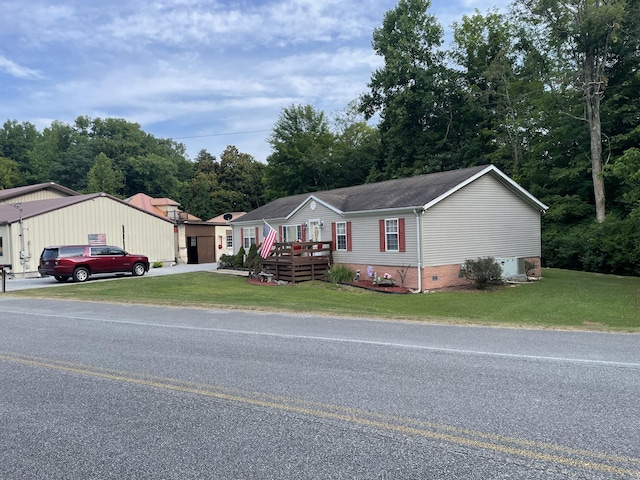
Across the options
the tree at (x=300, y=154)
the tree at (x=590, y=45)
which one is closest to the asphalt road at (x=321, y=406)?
the tree at (x=590, y=45)

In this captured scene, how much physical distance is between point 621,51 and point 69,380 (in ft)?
111

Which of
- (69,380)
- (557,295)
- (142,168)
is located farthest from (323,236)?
(142,168)

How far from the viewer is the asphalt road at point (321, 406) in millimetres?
3785

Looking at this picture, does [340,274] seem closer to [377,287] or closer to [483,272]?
[377,287]

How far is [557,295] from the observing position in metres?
17.7

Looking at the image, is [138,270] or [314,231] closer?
[314,231]

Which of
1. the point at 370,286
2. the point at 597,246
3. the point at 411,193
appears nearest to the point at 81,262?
the point at 370,286

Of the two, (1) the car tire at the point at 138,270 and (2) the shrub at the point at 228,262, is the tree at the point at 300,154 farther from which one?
(1) the car tire at the point at 138,270

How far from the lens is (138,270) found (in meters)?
26.9

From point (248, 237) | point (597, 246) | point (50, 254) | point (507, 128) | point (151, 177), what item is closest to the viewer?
point (50, 254)

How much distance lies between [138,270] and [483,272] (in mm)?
17819

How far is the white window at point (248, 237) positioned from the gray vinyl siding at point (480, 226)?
1341 centimetres

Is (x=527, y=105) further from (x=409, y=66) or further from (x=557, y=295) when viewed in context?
(x=557, y=295)

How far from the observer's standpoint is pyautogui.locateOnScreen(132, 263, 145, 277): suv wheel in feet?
87.7
